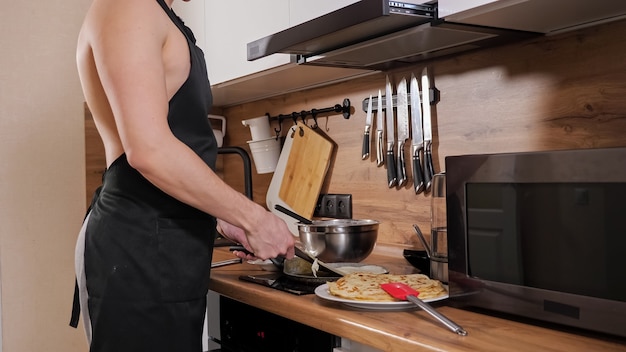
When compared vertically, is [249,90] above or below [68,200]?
above

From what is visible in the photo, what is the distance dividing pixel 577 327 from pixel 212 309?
1.01 metres

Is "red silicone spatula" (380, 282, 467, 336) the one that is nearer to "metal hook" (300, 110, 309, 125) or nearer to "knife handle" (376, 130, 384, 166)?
"knife handle" (376, 130, 384, 166)

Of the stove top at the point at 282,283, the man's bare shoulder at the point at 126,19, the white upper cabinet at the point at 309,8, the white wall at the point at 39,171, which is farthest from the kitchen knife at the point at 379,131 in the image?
the white wall at the point at 39,171

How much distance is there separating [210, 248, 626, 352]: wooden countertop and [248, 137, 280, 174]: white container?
94 cm

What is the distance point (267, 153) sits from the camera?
2.33 metres

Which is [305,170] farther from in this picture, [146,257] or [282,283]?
[146,257]

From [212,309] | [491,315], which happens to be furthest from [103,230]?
[491,315]

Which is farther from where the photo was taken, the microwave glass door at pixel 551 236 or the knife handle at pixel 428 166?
the knife handle at pixel 428 166

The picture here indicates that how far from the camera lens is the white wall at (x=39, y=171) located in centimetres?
232

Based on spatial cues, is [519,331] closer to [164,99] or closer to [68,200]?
[164,99]

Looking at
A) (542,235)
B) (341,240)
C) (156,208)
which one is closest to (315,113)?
(341,240)

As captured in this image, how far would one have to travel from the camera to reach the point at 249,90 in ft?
7.55

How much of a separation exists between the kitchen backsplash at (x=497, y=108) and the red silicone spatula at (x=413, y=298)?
20.9 inches

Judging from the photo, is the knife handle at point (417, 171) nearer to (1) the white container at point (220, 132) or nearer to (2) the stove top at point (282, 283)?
(2) the stove top at point (282, 283)
